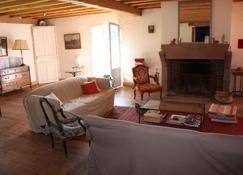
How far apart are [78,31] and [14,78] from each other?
8.75 ft

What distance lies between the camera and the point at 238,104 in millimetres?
5316

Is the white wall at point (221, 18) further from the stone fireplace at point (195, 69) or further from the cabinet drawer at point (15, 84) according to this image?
the cabinet drawer at point (15, 84)

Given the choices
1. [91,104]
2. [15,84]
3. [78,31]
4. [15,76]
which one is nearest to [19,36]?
[15,76]

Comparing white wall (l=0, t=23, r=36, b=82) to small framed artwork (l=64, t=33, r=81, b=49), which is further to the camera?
small framed artwork (l=64, t=33, r=81, b=49)

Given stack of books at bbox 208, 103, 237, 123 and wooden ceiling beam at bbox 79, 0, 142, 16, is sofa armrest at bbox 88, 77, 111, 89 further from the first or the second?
stack of books at bbox 208, 103, 237, 123

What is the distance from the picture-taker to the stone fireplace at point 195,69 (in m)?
5.38

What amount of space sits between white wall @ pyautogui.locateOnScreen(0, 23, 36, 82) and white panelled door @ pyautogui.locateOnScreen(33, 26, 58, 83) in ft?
0.57

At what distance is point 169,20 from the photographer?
19.2ft

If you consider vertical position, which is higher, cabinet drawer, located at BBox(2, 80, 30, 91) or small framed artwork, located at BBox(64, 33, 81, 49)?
small framed artwork, located at BBox(64, 33, 81, 49)

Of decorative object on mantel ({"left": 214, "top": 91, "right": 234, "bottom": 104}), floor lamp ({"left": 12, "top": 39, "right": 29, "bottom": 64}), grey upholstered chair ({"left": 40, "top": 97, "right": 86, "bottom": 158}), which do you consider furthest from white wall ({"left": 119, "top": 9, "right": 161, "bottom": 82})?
grey upholstered chair ({"left": 40, "top": 97, "right": 86, "bottom": 158})

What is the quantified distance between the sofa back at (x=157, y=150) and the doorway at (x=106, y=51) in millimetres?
4995

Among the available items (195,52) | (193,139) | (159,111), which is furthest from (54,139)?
(195,52)

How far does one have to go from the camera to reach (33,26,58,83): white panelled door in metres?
8.30

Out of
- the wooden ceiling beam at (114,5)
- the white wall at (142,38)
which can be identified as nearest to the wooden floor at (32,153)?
the wooden ceiling beam at (114,5)
